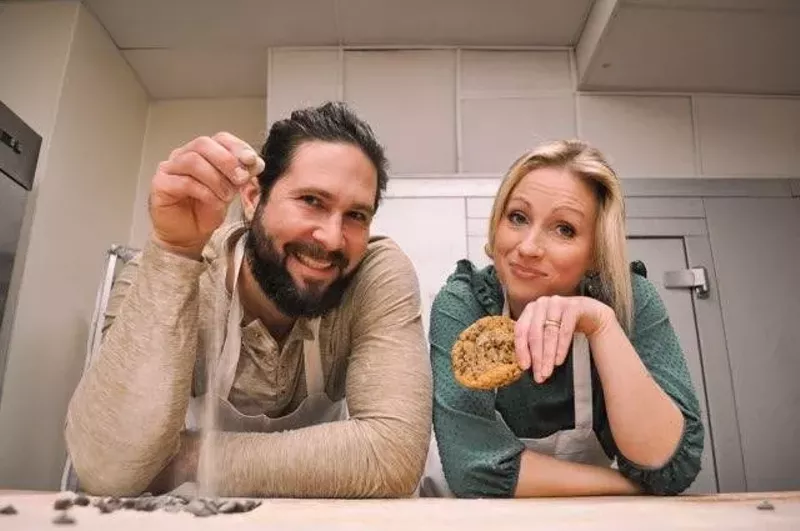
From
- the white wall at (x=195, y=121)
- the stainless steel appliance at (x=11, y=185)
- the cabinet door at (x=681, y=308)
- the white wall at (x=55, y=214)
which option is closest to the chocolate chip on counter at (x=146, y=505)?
the stainless steel appliance at (x=11, y=185)

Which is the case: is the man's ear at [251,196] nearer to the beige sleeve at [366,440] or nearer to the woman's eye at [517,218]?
the beige sleeve at [366,440]

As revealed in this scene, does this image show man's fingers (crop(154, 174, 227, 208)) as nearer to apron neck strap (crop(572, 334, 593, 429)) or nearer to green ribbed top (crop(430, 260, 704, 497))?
green ribbed top (crop(430, 260, 704, 497))

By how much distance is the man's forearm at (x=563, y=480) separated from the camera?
93cm

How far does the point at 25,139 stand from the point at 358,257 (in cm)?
120

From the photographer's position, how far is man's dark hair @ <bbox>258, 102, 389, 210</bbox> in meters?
1.16

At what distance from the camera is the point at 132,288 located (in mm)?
891

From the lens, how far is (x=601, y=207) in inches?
45.3

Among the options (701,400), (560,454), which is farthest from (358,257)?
(701,400)

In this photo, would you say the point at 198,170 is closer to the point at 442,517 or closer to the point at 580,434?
the point at 442,517

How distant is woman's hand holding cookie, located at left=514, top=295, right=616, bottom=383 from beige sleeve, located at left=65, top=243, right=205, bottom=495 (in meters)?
0.49

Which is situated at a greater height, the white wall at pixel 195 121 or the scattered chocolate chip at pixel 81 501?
the white wall at pixel 195 121

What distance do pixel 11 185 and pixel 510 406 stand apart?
4.72 feet

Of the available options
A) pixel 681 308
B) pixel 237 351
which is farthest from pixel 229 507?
pixel 681 308

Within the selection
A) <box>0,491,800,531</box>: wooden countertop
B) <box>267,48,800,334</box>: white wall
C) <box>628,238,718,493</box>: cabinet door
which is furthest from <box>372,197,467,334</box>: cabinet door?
<box>0,491,800,531</box>: wooden countertop
